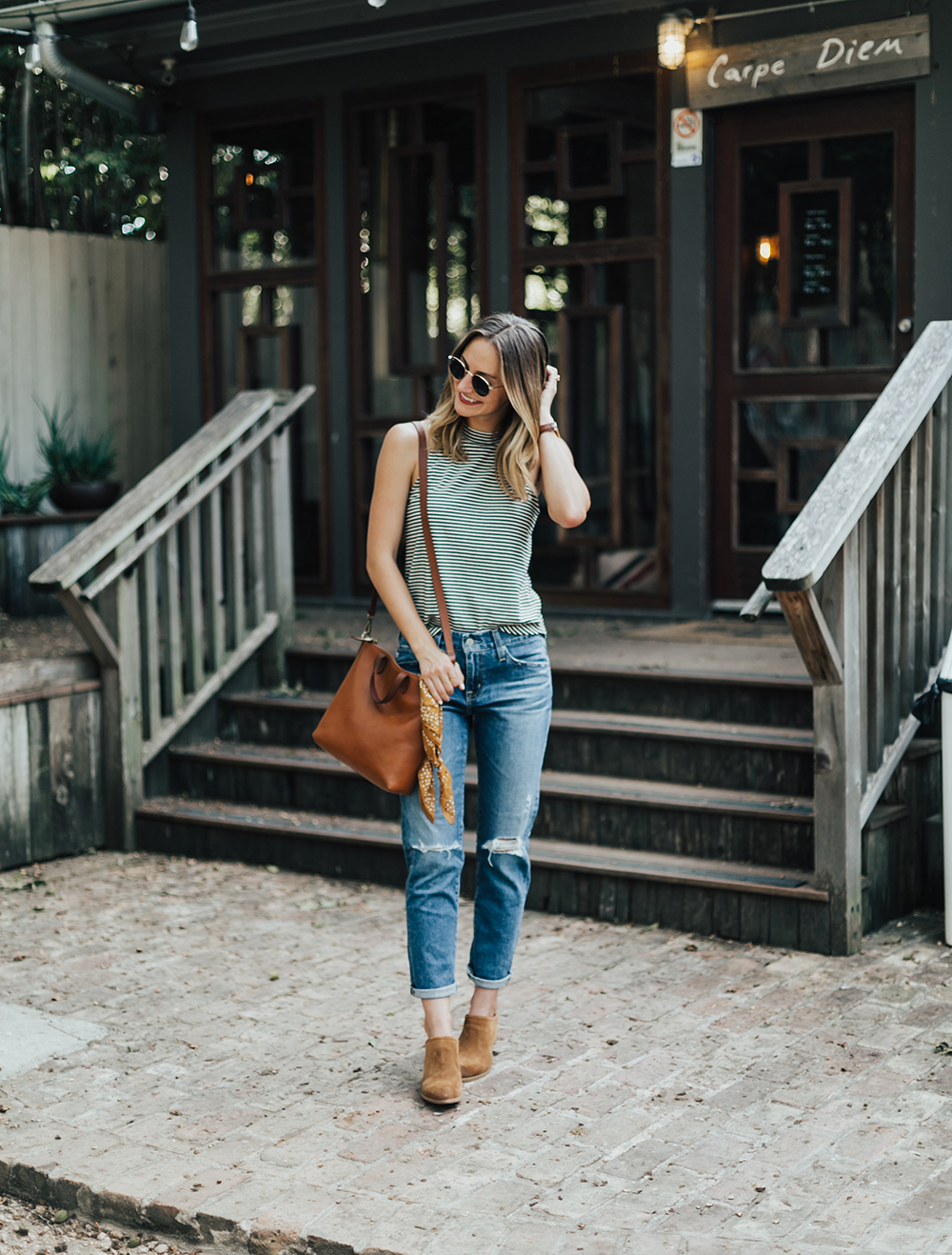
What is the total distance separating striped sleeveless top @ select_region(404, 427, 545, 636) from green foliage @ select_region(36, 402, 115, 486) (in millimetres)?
5060

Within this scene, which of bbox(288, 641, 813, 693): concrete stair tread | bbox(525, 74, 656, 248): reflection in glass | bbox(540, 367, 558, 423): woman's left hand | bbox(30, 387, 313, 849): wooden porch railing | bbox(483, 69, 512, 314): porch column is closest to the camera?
bbox(540, 367, 558, 423): woman's left hand

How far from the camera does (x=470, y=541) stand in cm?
339

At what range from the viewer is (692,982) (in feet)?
13.8

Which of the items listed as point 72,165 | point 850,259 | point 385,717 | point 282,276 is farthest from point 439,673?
point 72,165

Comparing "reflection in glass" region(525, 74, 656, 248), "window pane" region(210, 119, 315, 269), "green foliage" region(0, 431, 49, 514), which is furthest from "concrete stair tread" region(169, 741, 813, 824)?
"window pane" region(210, 119, 315, 269)

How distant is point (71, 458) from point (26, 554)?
0.74 meters

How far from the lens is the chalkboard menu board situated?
6.35 meters

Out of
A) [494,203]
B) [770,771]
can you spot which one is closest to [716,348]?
[494,203]

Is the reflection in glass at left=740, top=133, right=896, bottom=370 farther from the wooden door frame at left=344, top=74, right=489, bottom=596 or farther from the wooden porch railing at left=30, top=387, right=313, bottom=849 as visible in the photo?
the wooden porch railing at left=30, top=387, right=313, bottom=849

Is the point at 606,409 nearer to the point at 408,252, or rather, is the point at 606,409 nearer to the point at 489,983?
Answer: the point at 408,252

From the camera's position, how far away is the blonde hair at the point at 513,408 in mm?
3330

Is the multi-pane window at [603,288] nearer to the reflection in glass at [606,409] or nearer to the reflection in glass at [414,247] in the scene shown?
the reflection in glass at [606,409]

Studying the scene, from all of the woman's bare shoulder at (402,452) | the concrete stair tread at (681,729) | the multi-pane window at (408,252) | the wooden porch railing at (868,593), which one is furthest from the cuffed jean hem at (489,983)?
the multi-pane window at (408,252)

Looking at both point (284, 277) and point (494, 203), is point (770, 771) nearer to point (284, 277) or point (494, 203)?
point (494, 203)
